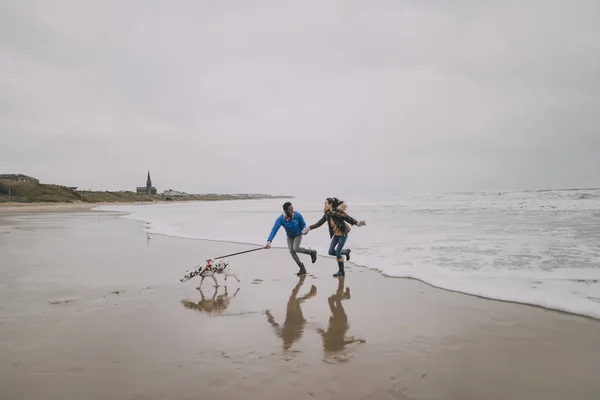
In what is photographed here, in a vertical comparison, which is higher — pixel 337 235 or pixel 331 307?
pixel 337 235

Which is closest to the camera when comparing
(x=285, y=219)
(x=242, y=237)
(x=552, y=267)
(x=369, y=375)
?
(x=369, y=375)

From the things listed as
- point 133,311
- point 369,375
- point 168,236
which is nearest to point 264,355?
point 369,375

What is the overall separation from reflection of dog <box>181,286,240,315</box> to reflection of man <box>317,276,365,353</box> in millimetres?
1903

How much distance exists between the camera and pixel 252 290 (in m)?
7.49

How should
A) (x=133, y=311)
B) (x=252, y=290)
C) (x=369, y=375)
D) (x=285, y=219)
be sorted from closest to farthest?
(x=369, y=375) < (x=133, y=311) < (x=252, y=290) < (x=285, y=219)

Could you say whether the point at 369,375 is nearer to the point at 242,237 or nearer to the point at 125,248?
the point at 125,248

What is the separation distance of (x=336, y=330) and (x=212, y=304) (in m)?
2.55

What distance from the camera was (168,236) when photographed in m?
16.8

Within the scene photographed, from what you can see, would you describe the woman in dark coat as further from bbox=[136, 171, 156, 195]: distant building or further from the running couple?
bbox=[136, 171, 156, 195]: distant building

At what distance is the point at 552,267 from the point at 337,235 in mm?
5252

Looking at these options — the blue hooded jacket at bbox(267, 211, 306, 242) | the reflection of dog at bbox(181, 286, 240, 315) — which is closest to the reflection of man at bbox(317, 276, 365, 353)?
the reflection of dog at bbox(181, 286, 240, 315)

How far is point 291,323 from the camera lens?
17.8ft

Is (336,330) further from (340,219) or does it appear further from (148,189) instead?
(148,189)

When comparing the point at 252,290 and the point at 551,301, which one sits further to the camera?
the point at 252,290
